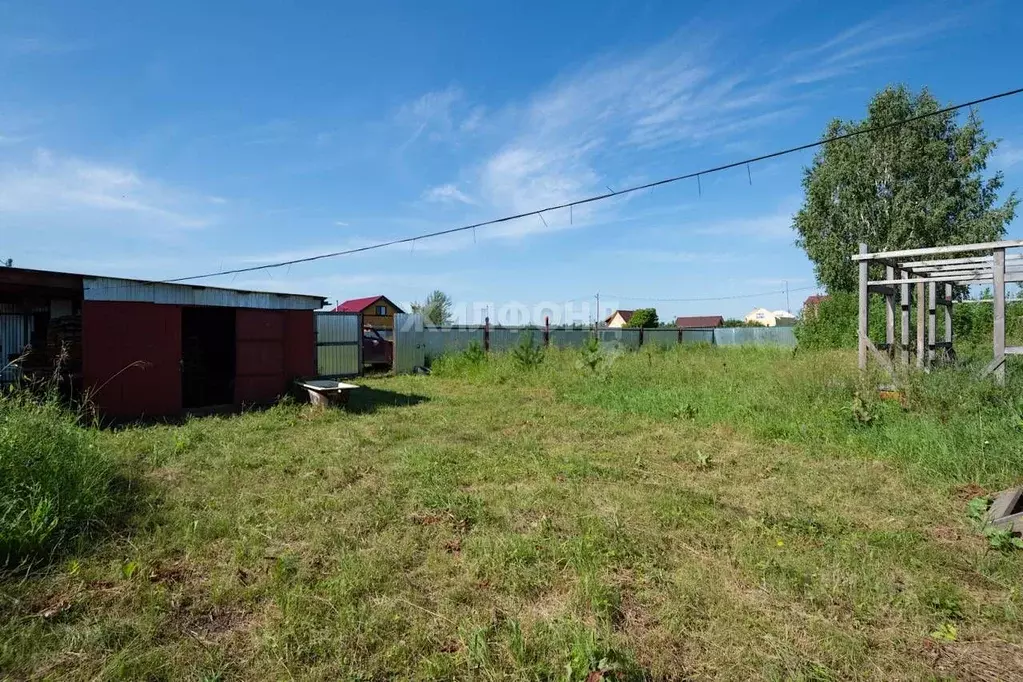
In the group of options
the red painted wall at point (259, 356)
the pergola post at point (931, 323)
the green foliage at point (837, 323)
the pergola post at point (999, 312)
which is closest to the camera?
the pergola post at point (999, 312)

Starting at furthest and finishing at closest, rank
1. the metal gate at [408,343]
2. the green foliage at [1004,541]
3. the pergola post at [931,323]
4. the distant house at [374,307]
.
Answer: the distant house at [374,307]
the metal gate at [408,343]
the pergola post at [931,323]
the green foliage at [1004,541]

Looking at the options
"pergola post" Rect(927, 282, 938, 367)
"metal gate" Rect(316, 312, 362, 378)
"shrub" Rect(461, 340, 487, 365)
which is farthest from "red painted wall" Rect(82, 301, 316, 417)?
"pergola post" Rect(927, 282, 938, 367)

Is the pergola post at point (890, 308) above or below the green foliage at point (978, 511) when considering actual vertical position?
above

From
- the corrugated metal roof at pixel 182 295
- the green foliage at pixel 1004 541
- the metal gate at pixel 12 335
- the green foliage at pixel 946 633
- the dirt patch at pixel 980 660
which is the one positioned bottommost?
the dirt patch at pixel 980 660

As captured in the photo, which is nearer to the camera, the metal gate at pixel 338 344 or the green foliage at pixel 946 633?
the green foliage at pixel 946 633

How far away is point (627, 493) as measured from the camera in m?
4.63

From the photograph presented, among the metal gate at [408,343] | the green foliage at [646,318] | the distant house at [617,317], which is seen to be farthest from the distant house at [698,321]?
the metal gate at [408,343]

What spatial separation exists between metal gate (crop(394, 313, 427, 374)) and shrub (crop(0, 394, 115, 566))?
36.6ft

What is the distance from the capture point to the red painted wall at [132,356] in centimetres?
791

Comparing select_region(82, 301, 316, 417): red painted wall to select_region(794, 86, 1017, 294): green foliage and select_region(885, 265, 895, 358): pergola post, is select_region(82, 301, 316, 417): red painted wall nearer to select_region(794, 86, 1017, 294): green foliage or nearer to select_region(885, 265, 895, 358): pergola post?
select_region(885, 265, 895, 358): pergola post

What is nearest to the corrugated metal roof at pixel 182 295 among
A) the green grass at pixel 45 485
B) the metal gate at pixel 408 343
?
the green grass at pixel 45 485

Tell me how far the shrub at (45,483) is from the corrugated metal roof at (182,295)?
152 inches

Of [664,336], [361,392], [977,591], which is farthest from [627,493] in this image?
[664,336]

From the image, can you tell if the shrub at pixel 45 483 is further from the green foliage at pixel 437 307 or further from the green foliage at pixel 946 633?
the green foliage at pixel 437 307
